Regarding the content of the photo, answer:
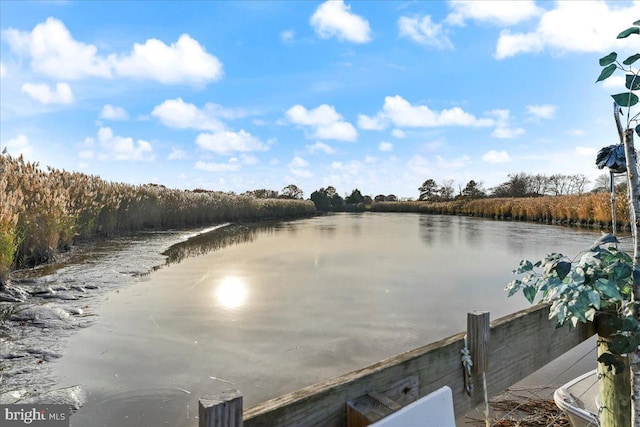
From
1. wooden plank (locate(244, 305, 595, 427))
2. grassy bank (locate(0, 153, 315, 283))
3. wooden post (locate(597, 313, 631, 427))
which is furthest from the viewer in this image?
grassy bank (locate(0, 153, 315, 283))

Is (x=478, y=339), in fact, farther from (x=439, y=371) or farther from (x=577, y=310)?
(x=577, y=310)

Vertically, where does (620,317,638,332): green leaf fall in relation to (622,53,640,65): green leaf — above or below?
below

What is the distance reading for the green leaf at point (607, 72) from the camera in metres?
0.92

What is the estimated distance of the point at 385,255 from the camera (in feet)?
21.4

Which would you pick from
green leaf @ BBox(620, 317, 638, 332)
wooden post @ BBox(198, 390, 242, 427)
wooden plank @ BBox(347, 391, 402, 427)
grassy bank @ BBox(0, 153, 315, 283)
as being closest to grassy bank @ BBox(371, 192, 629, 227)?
green leaf @ BBox(620, 317, 638, 332)

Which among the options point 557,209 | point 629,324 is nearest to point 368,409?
point 629,324

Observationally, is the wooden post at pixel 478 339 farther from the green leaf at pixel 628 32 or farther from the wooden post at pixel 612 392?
the green leaf at pixel 628 32

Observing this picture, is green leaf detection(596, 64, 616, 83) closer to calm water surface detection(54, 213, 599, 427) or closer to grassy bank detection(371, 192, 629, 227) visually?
calm water surface detection(54, 213, 599, 427)

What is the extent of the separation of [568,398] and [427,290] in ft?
8.19

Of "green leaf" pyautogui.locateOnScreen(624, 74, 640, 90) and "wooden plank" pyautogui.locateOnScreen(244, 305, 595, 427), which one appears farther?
"green leaf" pyautogui.locateOnScreen(624, 74, 640, 90)

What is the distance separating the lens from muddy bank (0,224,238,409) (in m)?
1.85

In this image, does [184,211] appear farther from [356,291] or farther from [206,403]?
[206,403]

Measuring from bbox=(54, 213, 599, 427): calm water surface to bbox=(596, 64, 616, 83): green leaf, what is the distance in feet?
5.96

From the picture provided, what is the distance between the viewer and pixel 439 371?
1.04m
